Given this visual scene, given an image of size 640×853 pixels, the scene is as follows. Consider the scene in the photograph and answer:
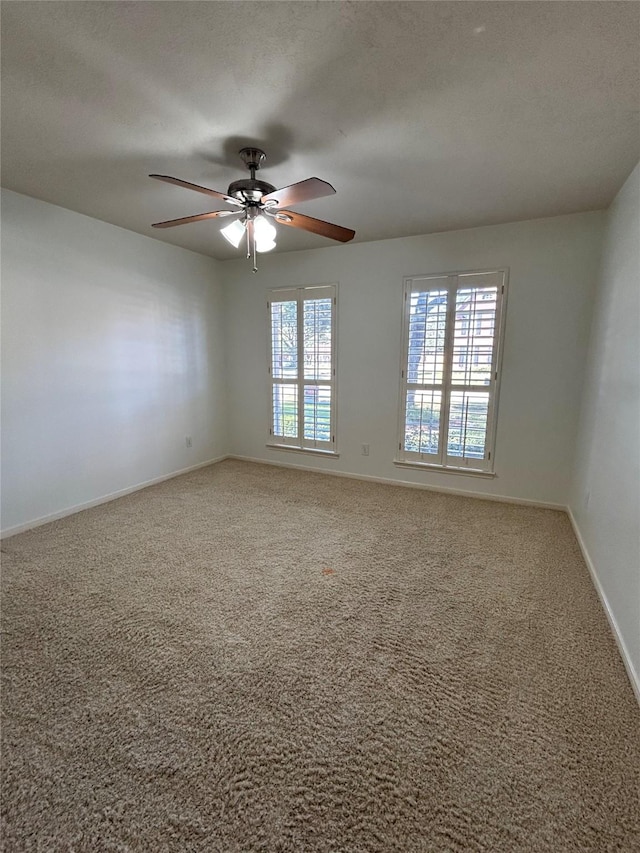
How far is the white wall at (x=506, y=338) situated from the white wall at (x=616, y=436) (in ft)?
0.80

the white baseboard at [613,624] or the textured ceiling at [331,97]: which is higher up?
the textured ceiling at [331,97]

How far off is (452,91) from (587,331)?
230 centimetres

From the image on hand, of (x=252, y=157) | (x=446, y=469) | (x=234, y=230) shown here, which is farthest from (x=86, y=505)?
(x=446, y=469)

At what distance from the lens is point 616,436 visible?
2172mm

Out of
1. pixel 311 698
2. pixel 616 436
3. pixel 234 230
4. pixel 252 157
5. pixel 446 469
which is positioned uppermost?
pixel 252 157

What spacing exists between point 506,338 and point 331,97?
245 cm

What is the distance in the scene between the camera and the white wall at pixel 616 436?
179cm

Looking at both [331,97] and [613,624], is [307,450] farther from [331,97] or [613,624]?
[331,97]

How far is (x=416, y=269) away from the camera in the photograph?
143 inches

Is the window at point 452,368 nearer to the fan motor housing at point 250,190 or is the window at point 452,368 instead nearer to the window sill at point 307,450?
the window sill at point 307,450

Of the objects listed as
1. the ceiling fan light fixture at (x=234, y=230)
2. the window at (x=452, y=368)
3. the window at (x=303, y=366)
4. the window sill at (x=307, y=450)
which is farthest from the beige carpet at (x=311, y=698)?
the ceiling fan light fixture at (x=234, y=230)

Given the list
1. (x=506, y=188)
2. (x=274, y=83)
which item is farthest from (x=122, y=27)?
(x=506, y=188)

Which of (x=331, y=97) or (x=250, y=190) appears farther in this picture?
(x=250, y=190)

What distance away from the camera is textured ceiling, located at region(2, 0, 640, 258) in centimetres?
128
